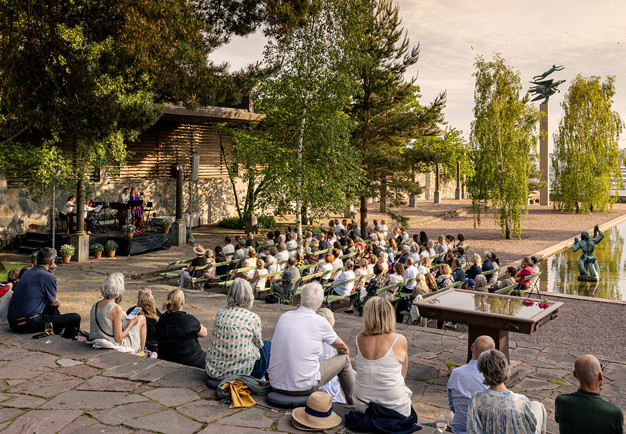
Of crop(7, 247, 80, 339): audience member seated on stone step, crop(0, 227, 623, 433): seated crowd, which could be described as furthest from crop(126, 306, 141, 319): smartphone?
crop(7, 247, 80, 339): audience member seated on stone step

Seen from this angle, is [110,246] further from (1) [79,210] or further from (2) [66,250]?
(2) [66,250]

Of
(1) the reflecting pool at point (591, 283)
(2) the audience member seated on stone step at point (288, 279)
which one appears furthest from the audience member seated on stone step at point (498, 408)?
(1) the reflecting pool at point (591, 283)

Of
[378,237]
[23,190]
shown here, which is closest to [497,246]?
[378,237]

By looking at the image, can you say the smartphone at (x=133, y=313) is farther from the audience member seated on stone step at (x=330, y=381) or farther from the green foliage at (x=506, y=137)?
the green foliage at (x=506, y=137)

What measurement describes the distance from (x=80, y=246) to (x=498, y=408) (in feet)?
47.1

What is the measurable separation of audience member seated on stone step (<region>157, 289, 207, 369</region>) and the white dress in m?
2.17

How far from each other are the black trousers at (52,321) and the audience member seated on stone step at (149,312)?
1.28 meters

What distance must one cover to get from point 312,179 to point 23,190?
10.0 metres

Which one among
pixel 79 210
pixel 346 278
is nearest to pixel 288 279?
pixel 346 278

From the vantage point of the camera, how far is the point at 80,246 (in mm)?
15852

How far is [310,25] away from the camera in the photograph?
15.9 meters

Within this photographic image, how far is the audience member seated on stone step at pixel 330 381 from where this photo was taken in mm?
5602

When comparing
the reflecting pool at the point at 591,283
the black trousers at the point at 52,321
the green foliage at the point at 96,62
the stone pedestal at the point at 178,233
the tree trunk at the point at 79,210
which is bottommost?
the reflecting pool at the point at 591,283

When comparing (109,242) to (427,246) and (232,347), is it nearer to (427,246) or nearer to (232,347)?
(427,246)
